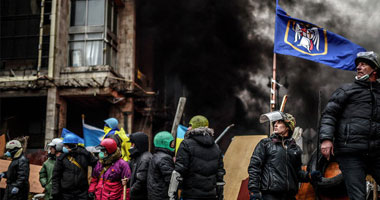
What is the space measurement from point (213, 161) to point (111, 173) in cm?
201

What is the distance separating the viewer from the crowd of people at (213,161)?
3.91 m

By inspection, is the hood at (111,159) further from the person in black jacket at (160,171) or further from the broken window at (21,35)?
the broken window at (21,35)

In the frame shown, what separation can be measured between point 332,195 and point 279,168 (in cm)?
175

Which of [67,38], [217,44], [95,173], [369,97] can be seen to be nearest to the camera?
[369,97]

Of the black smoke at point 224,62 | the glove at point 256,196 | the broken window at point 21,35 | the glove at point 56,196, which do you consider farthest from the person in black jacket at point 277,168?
the broken window at point 21,35

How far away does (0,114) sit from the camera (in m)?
21.4

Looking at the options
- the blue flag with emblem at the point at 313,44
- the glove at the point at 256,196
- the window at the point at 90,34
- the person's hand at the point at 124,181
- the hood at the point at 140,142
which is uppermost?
the window at the point at 90,34

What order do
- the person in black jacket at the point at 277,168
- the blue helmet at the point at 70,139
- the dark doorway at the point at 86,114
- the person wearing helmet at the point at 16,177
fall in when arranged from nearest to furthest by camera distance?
the person in black jacket at the point at 277,168
the blue helmet at the point at 70,139
the person wearing helmet at the point at 16,177
the dark doorway at the point at 86,114

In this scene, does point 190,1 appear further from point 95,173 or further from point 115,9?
point 95,173

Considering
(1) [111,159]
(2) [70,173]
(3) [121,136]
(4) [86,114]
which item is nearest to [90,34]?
(4) [86,114]

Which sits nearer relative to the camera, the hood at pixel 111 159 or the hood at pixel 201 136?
the hood at pixel 201 136

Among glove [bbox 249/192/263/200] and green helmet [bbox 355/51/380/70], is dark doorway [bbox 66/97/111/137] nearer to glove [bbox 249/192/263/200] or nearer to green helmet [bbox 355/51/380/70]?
glove [bbox 249/192/263/200]

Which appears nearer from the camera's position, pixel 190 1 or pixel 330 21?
pixel 330 21

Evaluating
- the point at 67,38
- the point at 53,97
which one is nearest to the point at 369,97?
the point at 53,97
